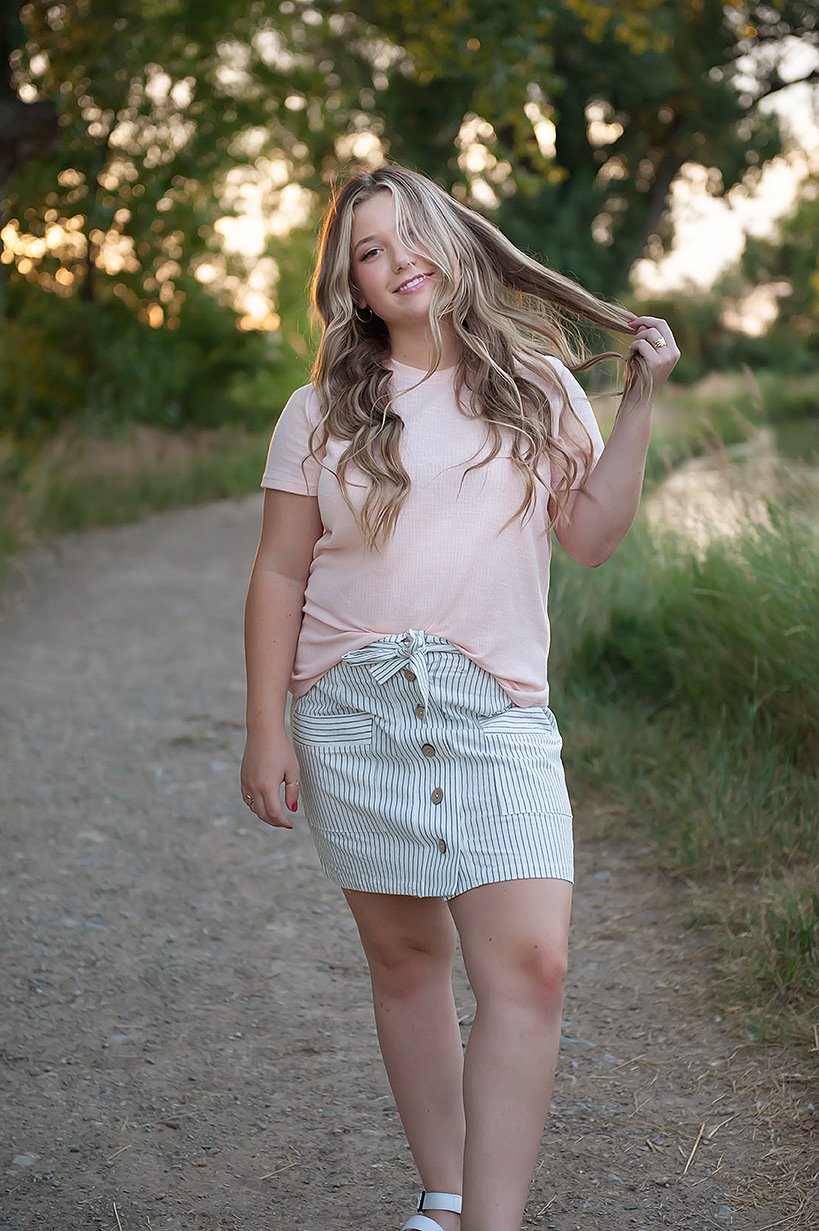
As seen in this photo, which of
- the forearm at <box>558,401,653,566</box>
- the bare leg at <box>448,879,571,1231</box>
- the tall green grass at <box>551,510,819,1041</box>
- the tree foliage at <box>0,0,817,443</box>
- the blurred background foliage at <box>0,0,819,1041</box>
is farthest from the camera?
the tree foliage at <box>0,0,817,443</box>

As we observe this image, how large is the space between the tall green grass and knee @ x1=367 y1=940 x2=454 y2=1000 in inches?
43.7

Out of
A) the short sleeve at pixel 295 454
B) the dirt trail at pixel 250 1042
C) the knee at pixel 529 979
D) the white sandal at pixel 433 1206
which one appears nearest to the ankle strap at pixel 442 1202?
the white sandal at pixel 433 1206

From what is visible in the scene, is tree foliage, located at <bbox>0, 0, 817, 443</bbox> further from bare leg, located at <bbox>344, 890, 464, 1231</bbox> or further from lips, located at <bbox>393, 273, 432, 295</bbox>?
bare leg, located at <bbox>344, 890, 464, 1231</bbox>

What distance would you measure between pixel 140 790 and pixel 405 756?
290cm

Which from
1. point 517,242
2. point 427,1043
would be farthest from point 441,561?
point 517,242

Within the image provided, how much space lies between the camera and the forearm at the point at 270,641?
2.09 m

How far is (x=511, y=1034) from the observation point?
6.02 ft

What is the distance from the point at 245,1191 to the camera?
2418 millimetres

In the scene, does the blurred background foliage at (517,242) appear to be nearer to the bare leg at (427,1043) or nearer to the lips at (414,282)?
the lips at (414,282)

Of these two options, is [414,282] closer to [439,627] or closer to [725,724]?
[439,627]

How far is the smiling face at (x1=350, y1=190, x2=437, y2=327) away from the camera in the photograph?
2.10 m

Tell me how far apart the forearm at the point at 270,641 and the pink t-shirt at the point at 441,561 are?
4cm

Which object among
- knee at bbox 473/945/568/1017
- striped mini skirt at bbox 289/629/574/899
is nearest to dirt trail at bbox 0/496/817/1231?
knee at bbox 473/945/568/1017

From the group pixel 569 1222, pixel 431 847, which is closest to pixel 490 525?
pixel 431 847
